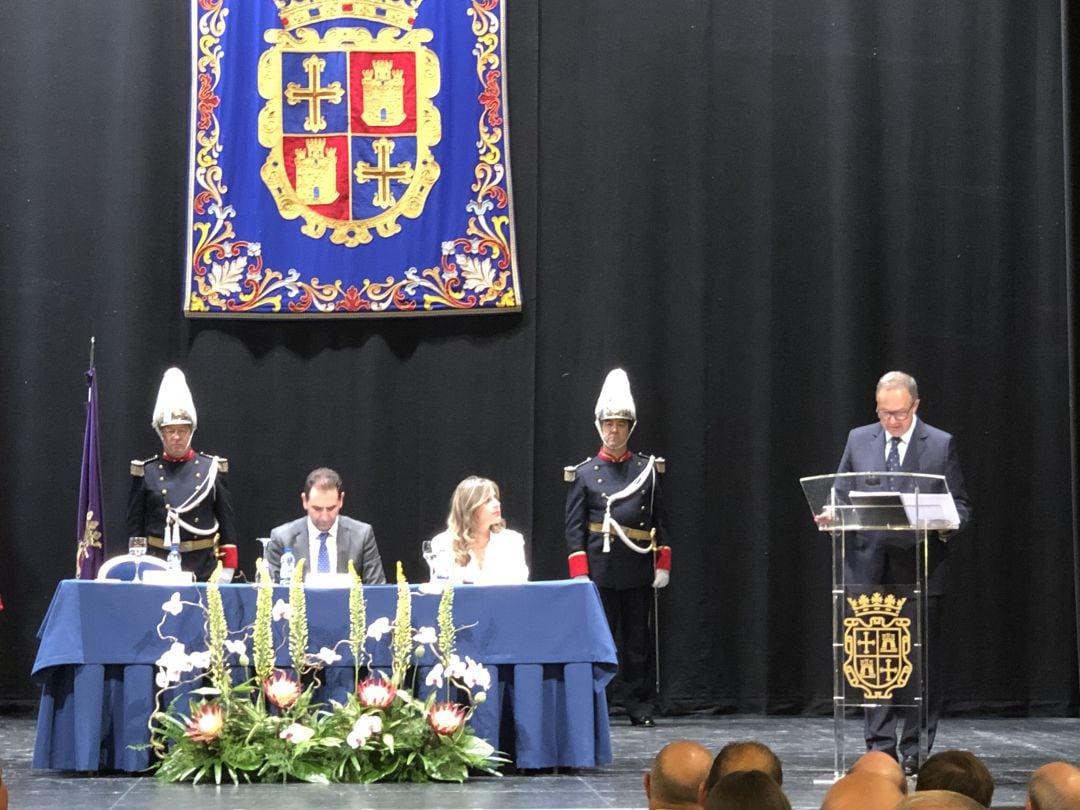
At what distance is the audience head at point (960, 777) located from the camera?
1.55m

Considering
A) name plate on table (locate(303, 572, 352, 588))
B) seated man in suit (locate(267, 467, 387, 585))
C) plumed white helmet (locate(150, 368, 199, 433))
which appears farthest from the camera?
plumed white helmet (locate(150, 368, 199, 433))

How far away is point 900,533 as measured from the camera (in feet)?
16.5

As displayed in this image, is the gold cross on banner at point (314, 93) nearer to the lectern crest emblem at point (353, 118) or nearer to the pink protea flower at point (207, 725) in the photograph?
the lectern crest emblem at point (353, 118)

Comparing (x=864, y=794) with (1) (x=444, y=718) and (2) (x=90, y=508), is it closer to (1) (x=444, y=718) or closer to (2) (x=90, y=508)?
(1) (x=444, y=718)

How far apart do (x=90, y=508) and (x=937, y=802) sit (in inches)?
224

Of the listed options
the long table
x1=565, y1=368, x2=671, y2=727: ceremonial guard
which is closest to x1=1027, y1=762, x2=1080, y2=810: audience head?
the long table

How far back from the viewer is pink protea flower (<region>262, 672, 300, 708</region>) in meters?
5.00

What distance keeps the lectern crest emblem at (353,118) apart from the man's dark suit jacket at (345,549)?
205cm

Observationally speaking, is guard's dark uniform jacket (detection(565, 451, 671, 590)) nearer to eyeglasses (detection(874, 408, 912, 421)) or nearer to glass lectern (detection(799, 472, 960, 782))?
eyeglasses (detection(874, 408, 912, 421))

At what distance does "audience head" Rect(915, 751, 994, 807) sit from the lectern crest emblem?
6.24 metres

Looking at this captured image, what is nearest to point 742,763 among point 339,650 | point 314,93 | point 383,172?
point 339,650

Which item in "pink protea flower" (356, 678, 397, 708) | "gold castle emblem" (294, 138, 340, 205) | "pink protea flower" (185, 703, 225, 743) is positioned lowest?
"pink protea flower" (185, 703, 225, 743)

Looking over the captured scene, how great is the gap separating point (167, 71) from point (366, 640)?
360 centimetres

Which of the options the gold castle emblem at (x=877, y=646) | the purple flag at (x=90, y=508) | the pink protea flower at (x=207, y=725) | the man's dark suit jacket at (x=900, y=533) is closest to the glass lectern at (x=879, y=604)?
the gold castle emblem at (x=877, y=646)
